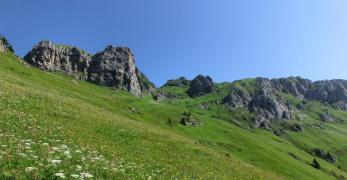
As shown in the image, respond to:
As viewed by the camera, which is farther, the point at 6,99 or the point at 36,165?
the point at 6,99

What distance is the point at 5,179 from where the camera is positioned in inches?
568

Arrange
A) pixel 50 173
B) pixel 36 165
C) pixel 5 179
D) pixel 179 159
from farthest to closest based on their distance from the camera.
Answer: pixel 179 159
pixel 36 165
pixel 50 173
pixel 5 179

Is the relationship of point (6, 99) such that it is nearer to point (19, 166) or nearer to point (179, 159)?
point (179, 159)

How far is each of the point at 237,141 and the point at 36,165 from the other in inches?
6022

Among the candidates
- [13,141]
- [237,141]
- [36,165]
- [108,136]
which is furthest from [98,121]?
[237,141]

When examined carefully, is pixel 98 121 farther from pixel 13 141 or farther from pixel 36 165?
pixel 36 165

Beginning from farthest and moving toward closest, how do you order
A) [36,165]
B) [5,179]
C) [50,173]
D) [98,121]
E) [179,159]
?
[98,121], [179,159], [36,165], [50,173], [5,179]

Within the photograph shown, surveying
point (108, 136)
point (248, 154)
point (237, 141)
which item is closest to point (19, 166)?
point (108, 136)

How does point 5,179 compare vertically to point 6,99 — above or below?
below

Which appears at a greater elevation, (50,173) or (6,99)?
(6,99)

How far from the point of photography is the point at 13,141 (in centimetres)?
2223

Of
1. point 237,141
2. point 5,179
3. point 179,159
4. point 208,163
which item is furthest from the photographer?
point 237,141

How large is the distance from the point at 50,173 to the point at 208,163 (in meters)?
30.9

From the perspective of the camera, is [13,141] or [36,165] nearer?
[36,165]
